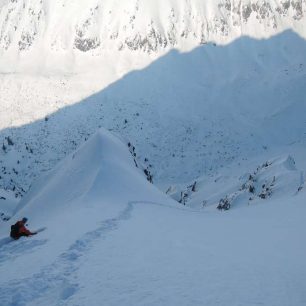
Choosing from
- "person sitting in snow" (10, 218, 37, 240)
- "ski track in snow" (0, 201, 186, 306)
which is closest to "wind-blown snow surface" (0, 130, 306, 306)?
"ski track in snow" (0, 201, 186, 306)

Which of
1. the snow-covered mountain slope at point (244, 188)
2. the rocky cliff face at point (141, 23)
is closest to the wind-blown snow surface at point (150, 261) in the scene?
the snow-covered mountain slope at point (244, 188)

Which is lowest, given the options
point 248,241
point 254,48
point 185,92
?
point 248,241

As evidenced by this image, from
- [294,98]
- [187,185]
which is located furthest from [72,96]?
[294,98]

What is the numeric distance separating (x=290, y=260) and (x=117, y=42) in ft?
210

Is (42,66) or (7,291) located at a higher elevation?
(42,66)

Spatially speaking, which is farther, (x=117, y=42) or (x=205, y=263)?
(x=117, y=42)

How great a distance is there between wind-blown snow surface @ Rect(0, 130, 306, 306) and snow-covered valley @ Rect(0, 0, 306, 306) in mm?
48

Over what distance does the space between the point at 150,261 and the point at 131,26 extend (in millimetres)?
64948

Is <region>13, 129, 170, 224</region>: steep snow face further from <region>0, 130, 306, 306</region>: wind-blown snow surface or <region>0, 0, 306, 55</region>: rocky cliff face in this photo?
<region>0, 0, 306, 55</region>: rocky cliff face

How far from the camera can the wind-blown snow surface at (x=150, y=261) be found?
6.94 metres

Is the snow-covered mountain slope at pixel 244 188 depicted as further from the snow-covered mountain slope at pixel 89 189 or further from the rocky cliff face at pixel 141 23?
the rocky cliff face at pixel 141 23

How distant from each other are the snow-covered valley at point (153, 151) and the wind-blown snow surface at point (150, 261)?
0.05 m

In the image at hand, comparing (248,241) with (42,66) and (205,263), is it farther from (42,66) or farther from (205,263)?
(42,66)

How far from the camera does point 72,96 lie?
57.6 metres
